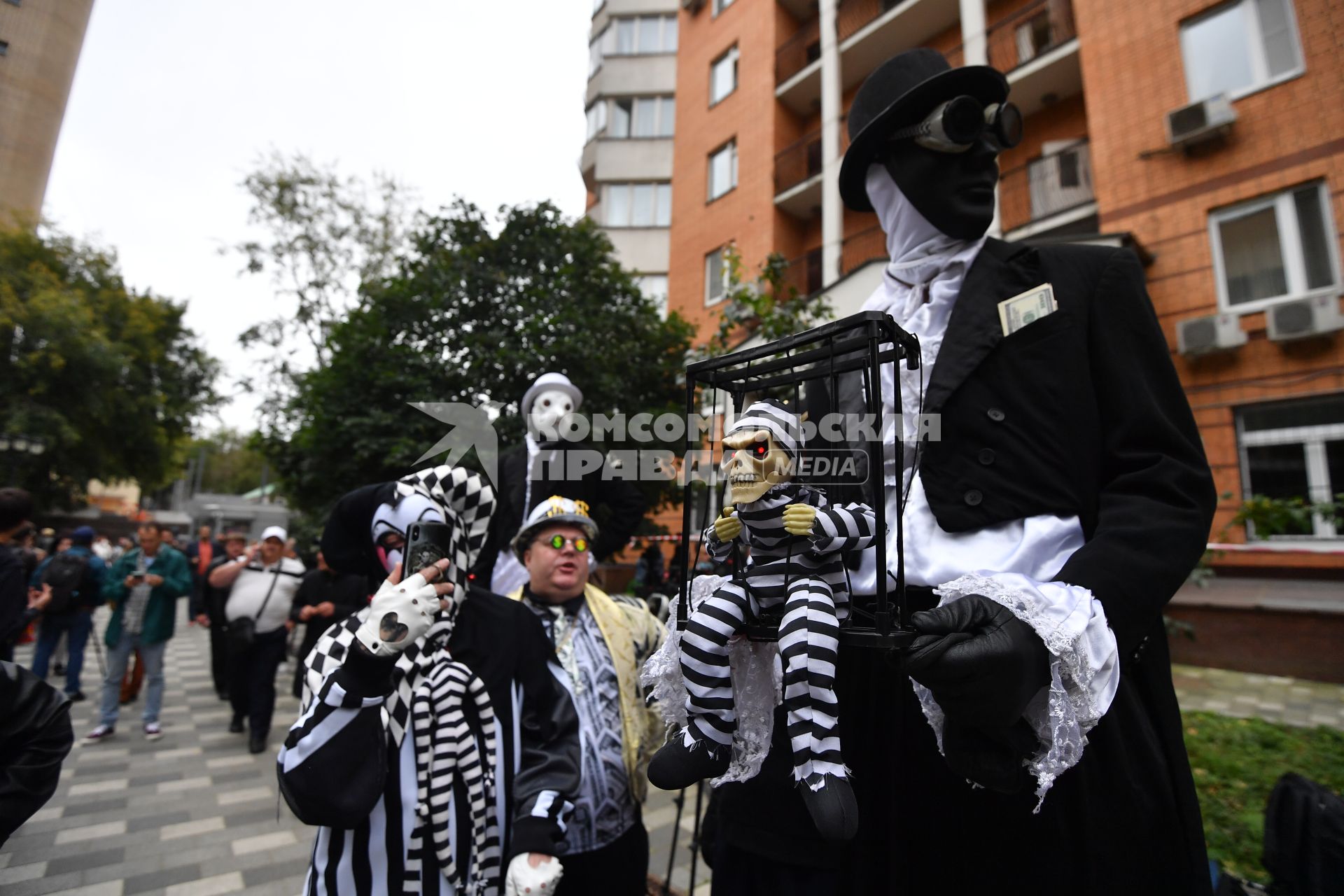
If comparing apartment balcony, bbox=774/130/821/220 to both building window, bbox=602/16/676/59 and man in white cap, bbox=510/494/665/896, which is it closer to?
building window, bbox=602/16/676/59

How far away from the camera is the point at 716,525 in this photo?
50.3 inches

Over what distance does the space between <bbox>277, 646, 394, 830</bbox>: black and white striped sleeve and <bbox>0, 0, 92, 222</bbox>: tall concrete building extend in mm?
6130

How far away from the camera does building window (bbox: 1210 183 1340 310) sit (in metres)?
7.95

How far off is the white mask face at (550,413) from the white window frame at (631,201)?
16719mm

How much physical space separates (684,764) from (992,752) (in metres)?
0.49

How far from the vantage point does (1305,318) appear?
24.7 ft

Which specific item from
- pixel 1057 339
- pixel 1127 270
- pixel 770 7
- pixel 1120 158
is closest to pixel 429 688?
pixel 1057 339

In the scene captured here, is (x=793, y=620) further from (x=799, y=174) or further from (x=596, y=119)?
(x=596, y=119)

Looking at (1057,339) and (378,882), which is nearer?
(1057,339)

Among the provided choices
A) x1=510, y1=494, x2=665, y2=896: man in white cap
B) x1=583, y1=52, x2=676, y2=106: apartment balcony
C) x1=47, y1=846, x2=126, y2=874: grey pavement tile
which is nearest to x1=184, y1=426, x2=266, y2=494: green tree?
x1=583, y1=52, x2=676, y2=106: apartment balcony

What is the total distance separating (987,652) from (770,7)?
1807 centimetres

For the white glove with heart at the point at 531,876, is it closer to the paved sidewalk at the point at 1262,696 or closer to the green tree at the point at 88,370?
the paved sidewalk at the point at 1262,696

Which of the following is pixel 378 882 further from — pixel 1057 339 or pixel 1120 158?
pixel 1120 158

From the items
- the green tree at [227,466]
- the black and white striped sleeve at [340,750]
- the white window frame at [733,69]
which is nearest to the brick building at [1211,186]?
the white window frame at [733,69]
